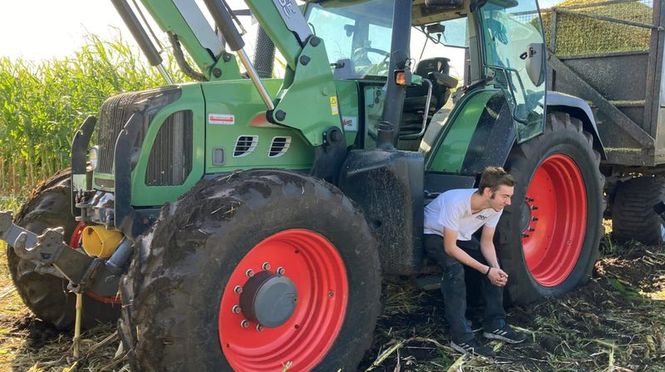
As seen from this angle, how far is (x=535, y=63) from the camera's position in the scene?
4.36 m

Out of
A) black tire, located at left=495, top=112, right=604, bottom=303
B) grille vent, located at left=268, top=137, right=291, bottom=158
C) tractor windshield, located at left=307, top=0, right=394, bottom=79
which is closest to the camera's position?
grille vent, located at left=268, top=137, right=291, bottom=158

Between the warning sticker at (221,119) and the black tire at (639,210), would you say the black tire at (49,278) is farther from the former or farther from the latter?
the black tire at (639,210)

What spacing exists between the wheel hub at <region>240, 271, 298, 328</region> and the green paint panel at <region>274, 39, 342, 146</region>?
3.04ft

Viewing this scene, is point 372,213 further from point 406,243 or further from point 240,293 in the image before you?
point 240,293

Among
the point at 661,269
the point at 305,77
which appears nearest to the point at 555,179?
the point at 661,269

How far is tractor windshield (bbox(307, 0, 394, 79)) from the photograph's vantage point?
14.6 ft

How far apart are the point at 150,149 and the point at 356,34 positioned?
77.5 inches

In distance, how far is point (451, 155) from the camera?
14.1 ft

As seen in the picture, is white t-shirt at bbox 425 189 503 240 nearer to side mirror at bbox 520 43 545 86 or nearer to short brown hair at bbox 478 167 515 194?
short brown hair at bbox 478 167 515 194

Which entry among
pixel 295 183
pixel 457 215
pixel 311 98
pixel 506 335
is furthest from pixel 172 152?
pixel 506 335

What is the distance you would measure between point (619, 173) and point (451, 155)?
2953mm

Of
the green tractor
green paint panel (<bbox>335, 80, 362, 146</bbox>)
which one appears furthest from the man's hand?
green paint panel (<bbox>335, 80, 362, 146</bbox>)

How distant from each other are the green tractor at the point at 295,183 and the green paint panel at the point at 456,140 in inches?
0.4

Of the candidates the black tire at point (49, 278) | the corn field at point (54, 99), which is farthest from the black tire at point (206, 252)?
the corn field at point (54, 99)
